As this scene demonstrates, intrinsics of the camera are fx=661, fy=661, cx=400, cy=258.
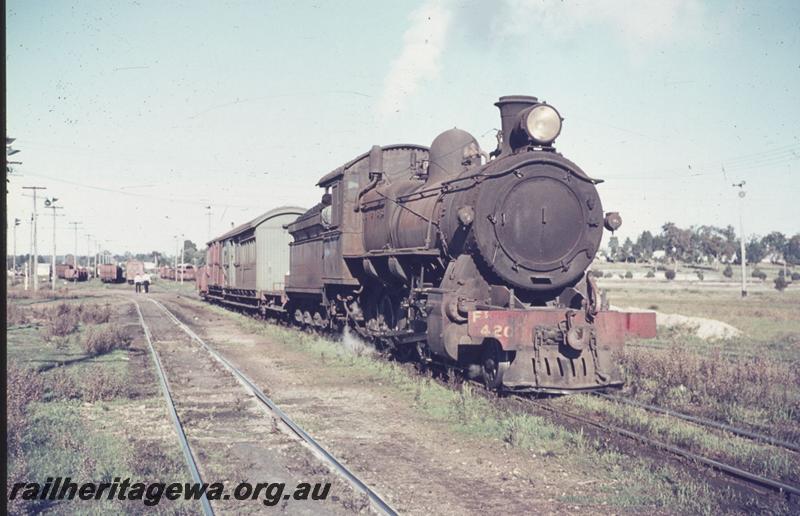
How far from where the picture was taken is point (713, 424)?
26.0 feet

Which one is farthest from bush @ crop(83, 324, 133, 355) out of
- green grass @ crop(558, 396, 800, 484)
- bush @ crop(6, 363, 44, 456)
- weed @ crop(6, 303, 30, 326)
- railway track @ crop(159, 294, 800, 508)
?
green grass @ crop(558, 396, 800, 484)

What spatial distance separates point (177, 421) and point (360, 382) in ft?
12.5

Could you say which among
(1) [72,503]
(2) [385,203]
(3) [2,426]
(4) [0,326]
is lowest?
(1) [72,503]

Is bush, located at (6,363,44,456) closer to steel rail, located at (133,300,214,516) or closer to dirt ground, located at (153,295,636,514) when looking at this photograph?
steel rail, located at (133,300,214,516)

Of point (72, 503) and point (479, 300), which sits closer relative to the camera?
point (72, 503)

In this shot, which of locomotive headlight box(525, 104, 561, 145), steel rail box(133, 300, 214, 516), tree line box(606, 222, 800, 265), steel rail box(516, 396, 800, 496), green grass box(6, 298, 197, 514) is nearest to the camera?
steel rail box(133, 300, 214, 516)

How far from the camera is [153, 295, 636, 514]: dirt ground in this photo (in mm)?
5613

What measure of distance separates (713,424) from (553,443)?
7.19 feet

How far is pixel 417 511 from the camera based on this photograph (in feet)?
17.4

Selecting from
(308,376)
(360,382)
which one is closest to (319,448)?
(360,382)

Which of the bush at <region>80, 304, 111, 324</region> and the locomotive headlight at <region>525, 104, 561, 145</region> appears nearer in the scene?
the locomotive headlight at <region>525, 104, 561, 145</region>

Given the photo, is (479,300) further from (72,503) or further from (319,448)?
(72,503)

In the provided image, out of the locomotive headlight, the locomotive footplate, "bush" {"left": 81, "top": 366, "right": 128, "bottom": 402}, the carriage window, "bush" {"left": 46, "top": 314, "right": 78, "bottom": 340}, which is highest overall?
the locomotive headlight

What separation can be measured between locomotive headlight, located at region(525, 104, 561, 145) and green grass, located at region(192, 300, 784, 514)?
3.78 m
